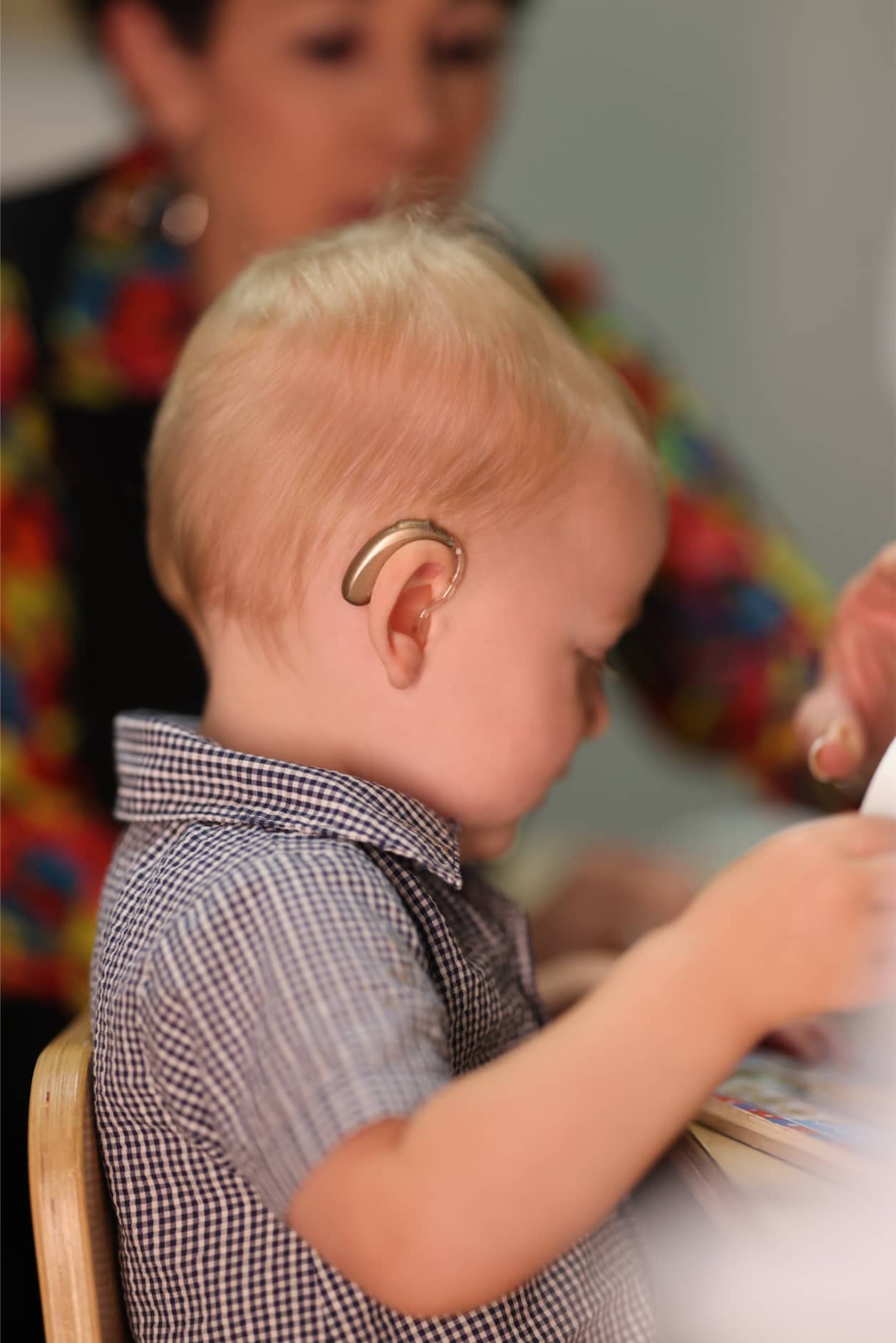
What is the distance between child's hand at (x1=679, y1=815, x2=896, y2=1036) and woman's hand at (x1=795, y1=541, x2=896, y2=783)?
238 millimetres

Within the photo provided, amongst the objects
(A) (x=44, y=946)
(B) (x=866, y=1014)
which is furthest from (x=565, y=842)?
(B) (x=866, y=1014)

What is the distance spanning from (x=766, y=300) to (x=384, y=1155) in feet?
3.59

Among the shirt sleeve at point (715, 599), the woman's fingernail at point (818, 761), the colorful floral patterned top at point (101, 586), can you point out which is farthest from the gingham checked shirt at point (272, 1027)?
the shirt sleeve at point (715, 599)

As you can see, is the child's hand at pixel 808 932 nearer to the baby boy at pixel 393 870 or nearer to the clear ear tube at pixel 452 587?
the baby boy at pixel 393 870

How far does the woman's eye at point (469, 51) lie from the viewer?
47.7 inches

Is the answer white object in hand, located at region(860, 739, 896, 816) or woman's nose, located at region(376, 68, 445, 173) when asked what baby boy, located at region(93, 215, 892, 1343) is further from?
woman's nose, located at region(376, 68, 445, 173)

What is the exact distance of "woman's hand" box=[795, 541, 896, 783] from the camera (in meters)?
0.76

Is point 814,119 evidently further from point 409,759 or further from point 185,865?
point 185,865

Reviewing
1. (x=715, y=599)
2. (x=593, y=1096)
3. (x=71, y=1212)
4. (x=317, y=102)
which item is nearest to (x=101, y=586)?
(x=317, y=102)

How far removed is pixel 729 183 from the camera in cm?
133

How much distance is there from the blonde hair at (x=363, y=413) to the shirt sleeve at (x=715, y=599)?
583 millimetres

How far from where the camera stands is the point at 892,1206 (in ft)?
1.72

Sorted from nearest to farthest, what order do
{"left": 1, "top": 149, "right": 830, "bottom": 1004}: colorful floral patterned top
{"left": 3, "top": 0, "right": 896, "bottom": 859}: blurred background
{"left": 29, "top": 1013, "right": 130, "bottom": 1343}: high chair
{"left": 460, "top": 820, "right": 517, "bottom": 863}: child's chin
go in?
{"left": 29, "top": 1013, "right": 130, "bottom": 1343}: high chair, {"left": 460, "top": 820, "right": 517, "bottom": 863}: child's chin, {"left": 1, "top": 149, "right": 830, "bottom": 1004}: colorful floral patterned top, {"left": 3, "top": 0, "right": 896, "bottom": 859}: blurred background

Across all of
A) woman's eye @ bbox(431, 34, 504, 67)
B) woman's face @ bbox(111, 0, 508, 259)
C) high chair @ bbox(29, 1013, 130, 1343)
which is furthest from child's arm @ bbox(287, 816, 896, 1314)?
woman's eye @ bbox(431, 34, 504, 67)
